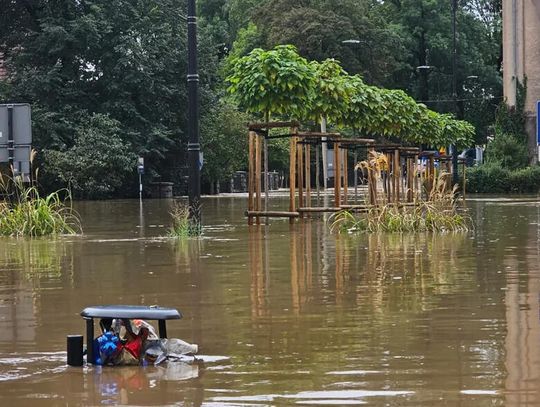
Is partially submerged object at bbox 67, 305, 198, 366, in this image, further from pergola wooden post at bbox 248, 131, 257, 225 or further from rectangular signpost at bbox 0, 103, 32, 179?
pergola wooden post at bbox 248, 131, 257, 225

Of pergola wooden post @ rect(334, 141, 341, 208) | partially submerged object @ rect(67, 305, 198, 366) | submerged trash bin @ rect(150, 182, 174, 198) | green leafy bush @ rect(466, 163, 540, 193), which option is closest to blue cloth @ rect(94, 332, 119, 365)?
partially submerged object @ rect(67, 305, 198, 366)

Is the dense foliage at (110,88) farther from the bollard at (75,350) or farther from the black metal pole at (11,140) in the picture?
the bollard at (75,350)

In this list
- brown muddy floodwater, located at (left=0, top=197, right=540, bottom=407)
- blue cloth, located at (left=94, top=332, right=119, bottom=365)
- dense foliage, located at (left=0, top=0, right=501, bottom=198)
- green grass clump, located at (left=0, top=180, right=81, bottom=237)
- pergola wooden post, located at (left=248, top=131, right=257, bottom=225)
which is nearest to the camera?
brown muddy floodwater, located at (left=0, top=197, right=540, bottom=407)

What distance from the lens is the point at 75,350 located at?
7773mm

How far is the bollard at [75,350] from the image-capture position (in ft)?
25.4

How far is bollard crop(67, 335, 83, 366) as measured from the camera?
25.4ft

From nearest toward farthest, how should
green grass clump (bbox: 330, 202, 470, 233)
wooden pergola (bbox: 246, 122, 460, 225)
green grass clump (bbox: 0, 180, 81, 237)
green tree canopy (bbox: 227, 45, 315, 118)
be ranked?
green grass clump (bbox: 330, 202, 470, 233) → green grass clump (bbox: 0, 180, 81, 237) → wooden pergola (bbox: 246, 122, 460, 225) → green tree canopy (bbox: 227, 45, 315, 118)

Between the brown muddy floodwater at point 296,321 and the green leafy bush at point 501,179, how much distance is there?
41462 millimetres

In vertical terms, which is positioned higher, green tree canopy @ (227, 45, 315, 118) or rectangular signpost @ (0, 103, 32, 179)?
green tree canopy @ (227, 45, 315, 118)

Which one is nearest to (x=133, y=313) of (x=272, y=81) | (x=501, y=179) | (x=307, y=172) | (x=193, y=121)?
(x=193, y=121)

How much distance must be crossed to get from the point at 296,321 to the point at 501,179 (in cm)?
5138

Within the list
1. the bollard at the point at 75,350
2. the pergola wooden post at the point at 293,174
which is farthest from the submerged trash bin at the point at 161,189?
the bollard at the point at 75,350

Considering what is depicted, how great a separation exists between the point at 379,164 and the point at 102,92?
37.0 meters

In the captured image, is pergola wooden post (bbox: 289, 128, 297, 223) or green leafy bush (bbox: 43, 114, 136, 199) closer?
pergola wooden post (bbox: 289, 128, 297, 223)
